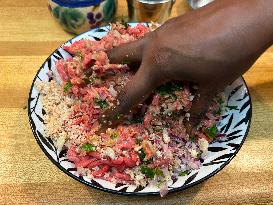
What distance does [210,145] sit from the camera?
47.7 inches

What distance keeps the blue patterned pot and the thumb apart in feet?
1.66

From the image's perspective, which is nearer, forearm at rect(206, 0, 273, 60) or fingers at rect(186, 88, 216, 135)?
forearm at rect(206, 0, 273, 60)

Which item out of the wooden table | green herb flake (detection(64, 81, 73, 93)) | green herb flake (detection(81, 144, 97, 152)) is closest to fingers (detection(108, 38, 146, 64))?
green herb flake (detection(64, 81, 73, 93))

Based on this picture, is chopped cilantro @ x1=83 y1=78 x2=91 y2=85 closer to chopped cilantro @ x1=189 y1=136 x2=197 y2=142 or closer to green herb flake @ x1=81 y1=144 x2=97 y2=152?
green herb flake @ x1=81 y1=144 x2=97 y2=152

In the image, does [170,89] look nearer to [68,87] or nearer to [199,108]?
[199,108]

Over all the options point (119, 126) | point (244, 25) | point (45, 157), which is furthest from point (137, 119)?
point (244, 25)

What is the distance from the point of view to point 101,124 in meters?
1.19

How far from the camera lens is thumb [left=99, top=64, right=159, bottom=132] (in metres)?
1.09

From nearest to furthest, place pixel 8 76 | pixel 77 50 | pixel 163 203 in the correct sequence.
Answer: pixel 163 203
pixel 77 50
pixel 8 76

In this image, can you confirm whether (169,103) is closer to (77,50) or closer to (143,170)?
(143,170)

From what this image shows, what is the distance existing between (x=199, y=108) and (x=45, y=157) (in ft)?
1.67

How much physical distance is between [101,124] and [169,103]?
0.21 metres

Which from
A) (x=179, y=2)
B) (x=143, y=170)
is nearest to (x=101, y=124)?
(x=143, y=170)

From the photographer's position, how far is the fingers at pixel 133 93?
1.09 meters
